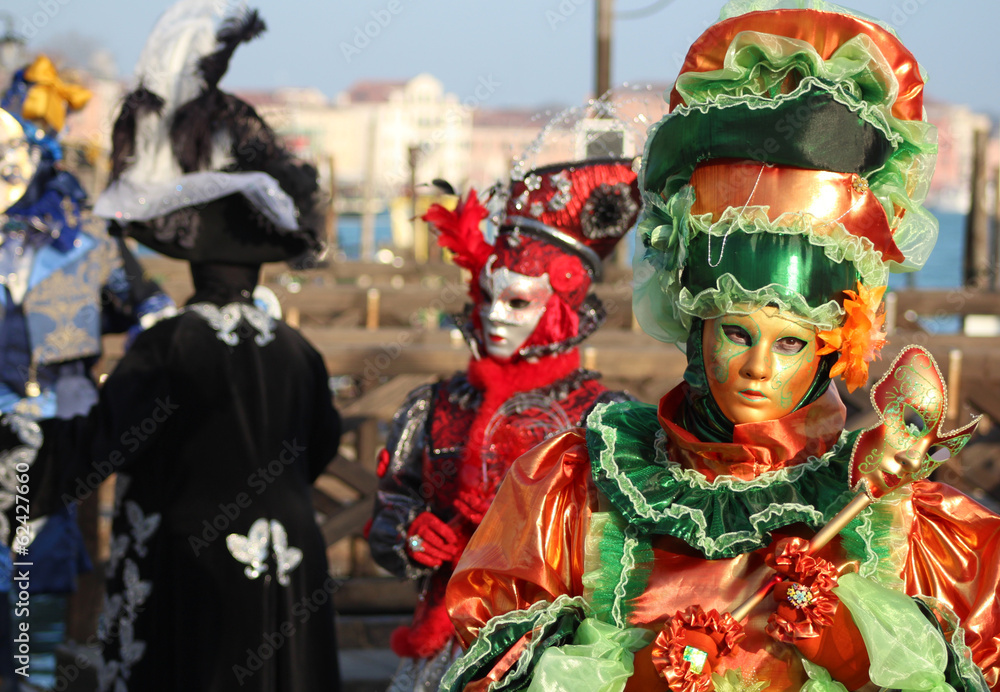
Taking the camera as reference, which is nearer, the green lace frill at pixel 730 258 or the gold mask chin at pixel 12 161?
the green lace frill at pixel 730 258

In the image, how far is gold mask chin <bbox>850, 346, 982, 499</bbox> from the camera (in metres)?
1.67

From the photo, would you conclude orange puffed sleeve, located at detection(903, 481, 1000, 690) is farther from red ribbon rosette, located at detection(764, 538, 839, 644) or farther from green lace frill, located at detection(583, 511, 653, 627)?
green lace frill, located at detection(583, 511, 653, 627)

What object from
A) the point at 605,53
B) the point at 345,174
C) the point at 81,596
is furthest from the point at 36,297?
the point at 345,174

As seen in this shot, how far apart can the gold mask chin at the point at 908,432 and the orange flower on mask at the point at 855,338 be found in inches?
3.1

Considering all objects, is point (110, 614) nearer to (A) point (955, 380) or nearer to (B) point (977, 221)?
(A) point (955, 380)

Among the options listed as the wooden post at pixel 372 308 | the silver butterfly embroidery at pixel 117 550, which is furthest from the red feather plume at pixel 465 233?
the wooden post at pixel 372 308

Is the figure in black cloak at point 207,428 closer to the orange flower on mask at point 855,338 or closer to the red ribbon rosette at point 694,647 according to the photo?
the red ribbon rosette at point 694,647

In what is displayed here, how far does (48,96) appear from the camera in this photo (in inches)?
178

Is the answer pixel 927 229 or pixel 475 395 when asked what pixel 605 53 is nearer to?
pixel 475 395

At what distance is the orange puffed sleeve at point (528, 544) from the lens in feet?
6.31

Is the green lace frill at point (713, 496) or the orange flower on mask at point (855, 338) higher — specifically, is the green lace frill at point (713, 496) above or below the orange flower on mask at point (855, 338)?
below

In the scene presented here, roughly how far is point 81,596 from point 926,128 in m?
4.05

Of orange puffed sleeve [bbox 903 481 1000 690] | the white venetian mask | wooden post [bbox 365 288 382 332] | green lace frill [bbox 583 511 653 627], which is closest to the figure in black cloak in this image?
Answer: the white venetian mask

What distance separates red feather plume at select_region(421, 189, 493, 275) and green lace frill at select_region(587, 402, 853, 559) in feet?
4.16
